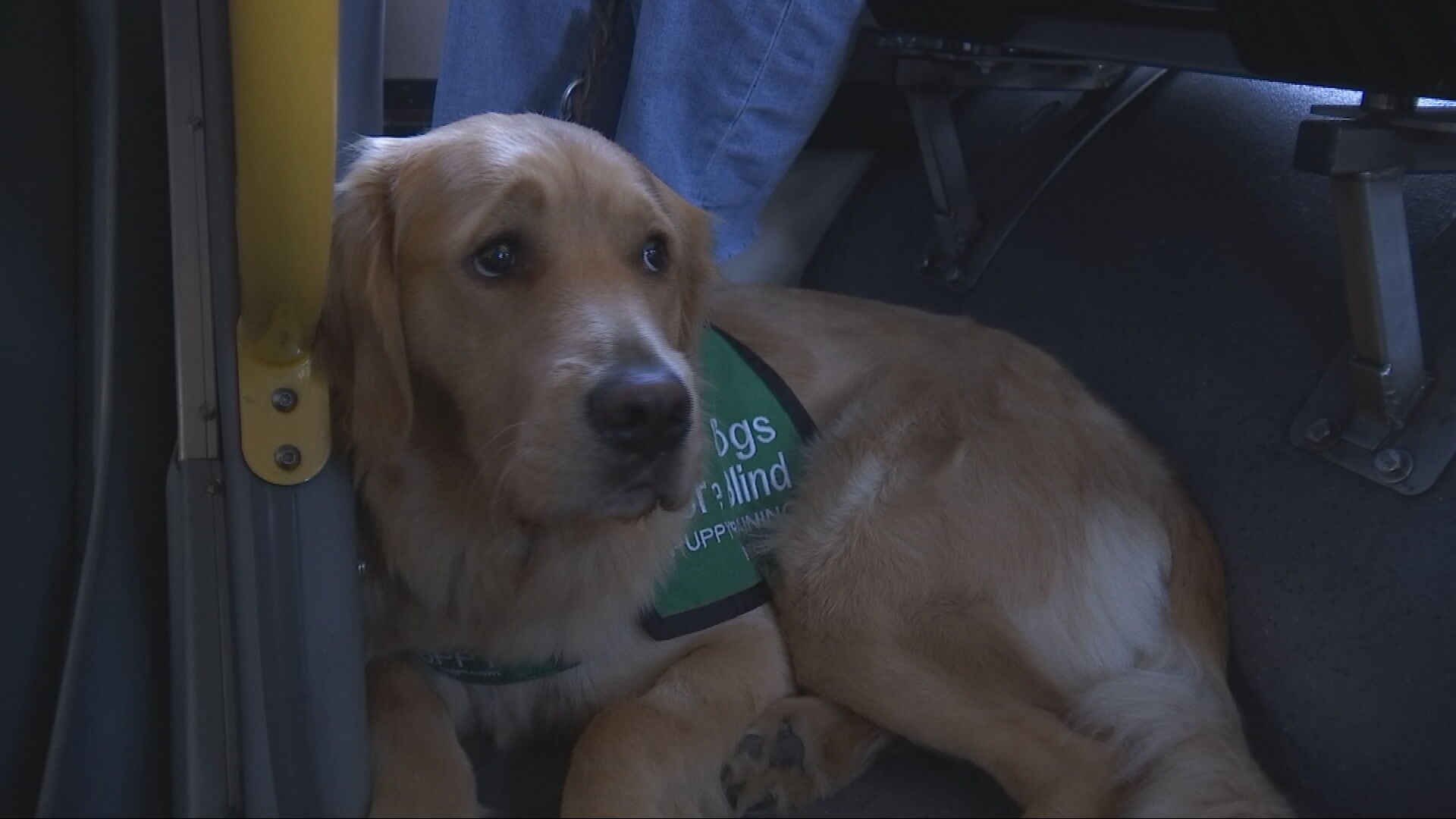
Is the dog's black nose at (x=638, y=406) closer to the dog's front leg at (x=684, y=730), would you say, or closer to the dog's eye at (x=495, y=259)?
the dog's eye at (x=495, y=259)

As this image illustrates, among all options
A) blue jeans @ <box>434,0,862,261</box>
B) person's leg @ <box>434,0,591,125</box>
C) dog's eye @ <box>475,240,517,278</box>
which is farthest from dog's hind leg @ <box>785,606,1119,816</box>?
person's leg @ <box>434,0,591,125</box>

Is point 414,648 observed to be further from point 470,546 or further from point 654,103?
point 654,103

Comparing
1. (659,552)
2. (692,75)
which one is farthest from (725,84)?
(659,552)

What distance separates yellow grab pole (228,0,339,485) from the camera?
112 cm

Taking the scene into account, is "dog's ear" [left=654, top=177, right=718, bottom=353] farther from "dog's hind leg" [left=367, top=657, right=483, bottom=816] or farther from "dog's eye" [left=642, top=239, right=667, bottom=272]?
"dog's hind leg" [left=367, top=657, right=483, bottom=816]

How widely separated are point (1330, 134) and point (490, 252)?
111 cm

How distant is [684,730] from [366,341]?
2.11 ft

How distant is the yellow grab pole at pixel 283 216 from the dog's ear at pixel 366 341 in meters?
0.10

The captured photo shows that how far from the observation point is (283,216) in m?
1.17

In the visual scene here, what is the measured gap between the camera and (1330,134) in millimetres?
1516

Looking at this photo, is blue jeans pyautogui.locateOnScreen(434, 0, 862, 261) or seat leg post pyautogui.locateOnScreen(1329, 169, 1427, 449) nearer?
seat leg post pyautogui.locateOnScreen(1329, 169, 1427, 449)

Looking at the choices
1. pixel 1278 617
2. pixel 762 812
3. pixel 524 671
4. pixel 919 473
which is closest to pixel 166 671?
pixel 524 671

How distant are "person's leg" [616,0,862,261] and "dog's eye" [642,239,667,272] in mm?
424

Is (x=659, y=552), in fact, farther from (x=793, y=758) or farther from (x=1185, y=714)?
(x=1185, y=714)
